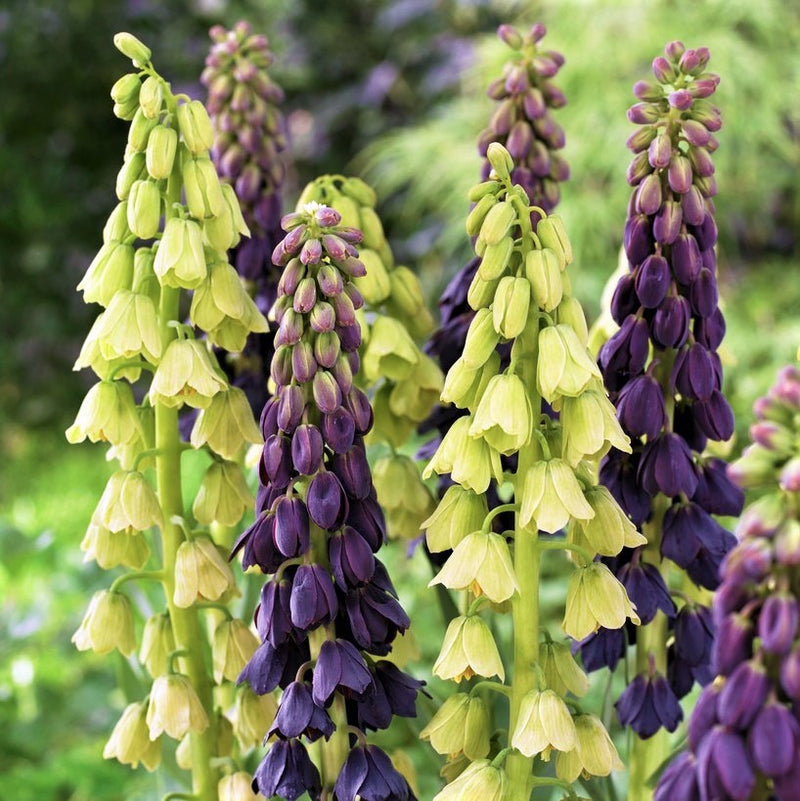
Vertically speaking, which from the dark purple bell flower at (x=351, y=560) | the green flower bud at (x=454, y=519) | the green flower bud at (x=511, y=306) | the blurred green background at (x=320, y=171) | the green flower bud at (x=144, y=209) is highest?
the blurred green background at (x=320, y=171)

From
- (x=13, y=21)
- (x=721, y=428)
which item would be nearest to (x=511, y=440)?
(x=721, y=428)

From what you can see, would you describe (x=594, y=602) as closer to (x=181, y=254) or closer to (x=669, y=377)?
(x=669, y=377)

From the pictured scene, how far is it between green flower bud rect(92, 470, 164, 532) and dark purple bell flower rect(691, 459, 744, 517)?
311mm

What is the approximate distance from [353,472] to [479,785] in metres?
0.16

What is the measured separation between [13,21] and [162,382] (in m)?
2.50

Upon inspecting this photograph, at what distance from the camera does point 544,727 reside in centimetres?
52

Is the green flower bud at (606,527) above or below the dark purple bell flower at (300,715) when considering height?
above

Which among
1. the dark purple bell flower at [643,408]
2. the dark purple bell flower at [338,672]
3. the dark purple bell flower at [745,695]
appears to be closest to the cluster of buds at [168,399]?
the dark purple bell flower at [338,672]

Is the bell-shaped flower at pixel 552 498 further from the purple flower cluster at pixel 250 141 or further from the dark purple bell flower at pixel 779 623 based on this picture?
the purple flower cluster at pixel 250 141

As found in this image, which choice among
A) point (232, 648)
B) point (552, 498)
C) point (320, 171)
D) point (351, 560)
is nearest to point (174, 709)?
point (232, 648)

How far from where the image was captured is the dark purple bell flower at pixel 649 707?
642 millimetres

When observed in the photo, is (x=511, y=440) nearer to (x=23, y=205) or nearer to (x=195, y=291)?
(x=195, y=291)

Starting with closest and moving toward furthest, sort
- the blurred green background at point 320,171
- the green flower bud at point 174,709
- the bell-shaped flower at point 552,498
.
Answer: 1. the bell-shaped flower at point 552,498
2. the green flower bud at point 174,709
3. the blurred green background at point 320,171

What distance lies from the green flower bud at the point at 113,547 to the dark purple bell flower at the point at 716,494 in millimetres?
329
